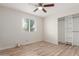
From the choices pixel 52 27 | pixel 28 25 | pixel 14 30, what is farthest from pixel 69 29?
pixel 14 30

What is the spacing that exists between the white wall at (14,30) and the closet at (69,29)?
1.07m

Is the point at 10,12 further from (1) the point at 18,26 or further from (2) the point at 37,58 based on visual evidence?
(2) the point at 37,58

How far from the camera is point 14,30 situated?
13.1ft

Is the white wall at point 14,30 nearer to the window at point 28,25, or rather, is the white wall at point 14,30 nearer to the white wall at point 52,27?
the window at point 28,25

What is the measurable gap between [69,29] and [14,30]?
107 inches

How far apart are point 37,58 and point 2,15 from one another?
3108 mm

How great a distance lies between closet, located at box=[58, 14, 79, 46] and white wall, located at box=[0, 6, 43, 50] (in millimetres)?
1073

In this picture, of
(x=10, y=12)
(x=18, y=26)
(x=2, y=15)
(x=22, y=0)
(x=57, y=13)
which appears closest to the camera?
(x=22, y=0)

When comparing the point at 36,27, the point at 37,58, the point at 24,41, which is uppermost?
the point at 36,27

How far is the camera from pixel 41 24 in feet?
15.4

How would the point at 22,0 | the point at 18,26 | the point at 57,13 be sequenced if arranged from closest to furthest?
the point at 22,0 → the point at 18,26 → the point at 57,13

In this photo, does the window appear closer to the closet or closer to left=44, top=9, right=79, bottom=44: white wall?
left=44, top=9, right=79, bottom=44: white wall

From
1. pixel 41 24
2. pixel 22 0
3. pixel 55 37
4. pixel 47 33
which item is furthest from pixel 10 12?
pixel 22 0

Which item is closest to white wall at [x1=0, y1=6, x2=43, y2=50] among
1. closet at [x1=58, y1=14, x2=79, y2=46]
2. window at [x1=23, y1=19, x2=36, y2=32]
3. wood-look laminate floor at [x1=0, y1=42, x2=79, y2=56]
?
window at [x1=23, y1=19, x2=36, y2=32]
